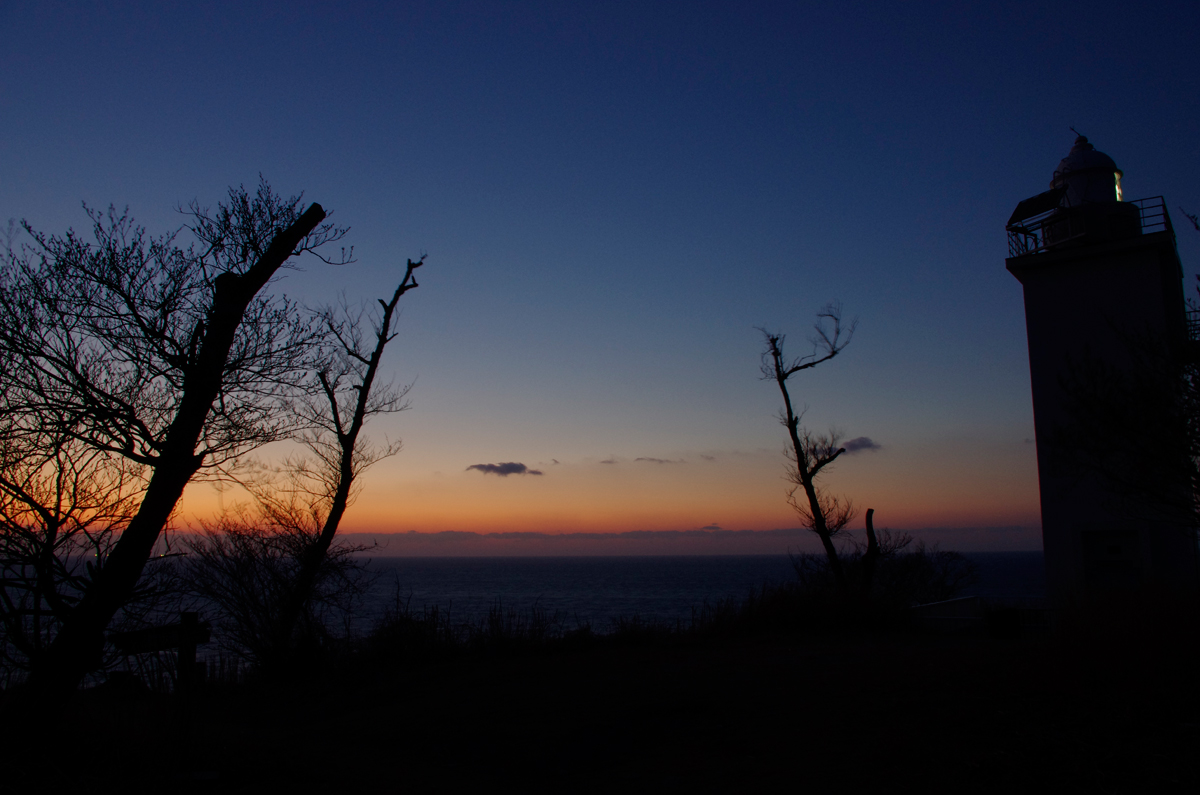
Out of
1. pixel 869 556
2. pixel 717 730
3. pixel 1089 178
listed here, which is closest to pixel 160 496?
pixel 717 730

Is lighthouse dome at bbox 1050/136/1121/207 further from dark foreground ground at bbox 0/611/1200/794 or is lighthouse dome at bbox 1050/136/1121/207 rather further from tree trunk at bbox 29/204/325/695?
tree trunk at bbox 29/204/325/695

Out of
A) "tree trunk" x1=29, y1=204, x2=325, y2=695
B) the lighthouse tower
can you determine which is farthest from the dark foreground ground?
the lighthouse tower

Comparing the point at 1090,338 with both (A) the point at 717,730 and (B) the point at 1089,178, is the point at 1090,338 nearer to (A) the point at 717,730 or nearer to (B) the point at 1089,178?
(B) the point at 1089,178

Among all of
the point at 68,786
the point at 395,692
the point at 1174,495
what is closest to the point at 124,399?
the point at 68,786

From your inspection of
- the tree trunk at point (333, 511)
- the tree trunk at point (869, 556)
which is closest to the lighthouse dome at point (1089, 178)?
the tree trunk at point (869, 556)

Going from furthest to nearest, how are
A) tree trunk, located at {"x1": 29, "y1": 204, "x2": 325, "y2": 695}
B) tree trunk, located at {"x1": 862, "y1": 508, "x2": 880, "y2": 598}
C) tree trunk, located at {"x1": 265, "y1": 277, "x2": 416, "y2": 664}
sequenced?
1. tree trunk, located at {"x1": 862, "y1": 508, "x2": 880, "y2": 598}
2. tree trunk, located at {"x1": 265, "y1": 277, "x2": 416, "y2": 664}
3. tree trunk, located at {"x1": 29, "y1": 204, "x2": 325, "y2": 695}

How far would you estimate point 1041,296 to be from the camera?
621 inches

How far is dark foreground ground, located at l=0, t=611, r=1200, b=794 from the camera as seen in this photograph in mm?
4941

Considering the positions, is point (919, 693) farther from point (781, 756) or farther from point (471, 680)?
point (471, 680)

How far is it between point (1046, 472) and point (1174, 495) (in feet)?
19.3

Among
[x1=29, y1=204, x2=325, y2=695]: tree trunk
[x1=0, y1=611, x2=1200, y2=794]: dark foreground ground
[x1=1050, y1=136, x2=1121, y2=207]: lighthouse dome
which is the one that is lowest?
[x1=0, y1=611, x2=1200, y2=794]: dark foreground ground

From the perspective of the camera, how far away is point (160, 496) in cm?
558

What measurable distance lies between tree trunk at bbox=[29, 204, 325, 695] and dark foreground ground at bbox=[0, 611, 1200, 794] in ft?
1.61

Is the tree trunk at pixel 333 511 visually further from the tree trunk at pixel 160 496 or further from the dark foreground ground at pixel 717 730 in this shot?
the tree trunk at pixel 160 496
